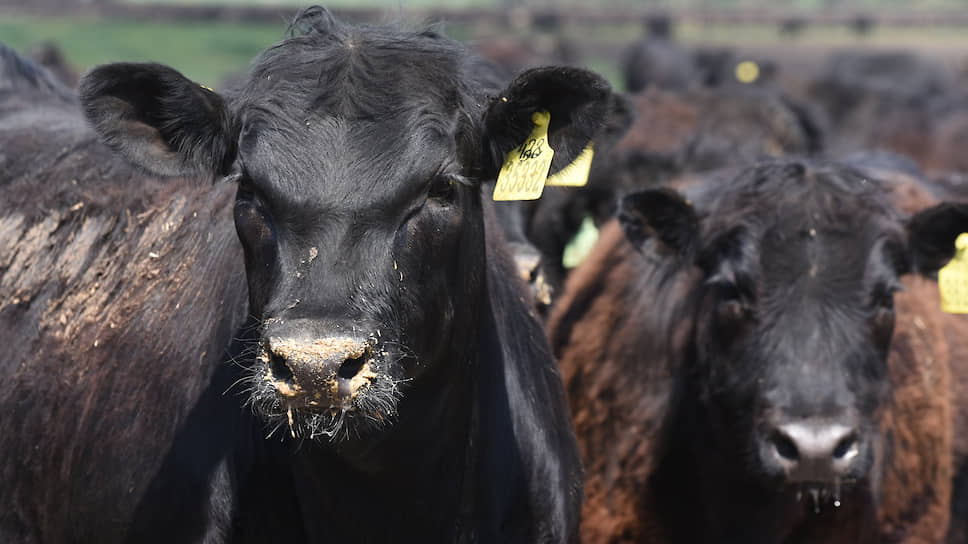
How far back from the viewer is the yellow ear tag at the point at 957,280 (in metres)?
4.80

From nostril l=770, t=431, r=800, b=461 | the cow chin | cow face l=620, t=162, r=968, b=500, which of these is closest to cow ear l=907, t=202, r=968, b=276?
cow face l=620, t=162, r=968, b=500

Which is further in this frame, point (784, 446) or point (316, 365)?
point (784, 446)

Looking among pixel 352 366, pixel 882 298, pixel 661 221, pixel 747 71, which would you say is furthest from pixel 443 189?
pixel 747 71

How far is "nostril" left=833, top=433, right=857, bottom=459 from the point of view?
4.19 meters

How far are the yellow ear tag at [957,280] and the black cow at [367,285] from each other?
1.88 meters

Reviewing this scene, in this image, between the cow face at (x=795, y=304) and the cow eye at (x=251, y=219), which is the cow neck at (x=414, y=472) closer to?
the cow eye at (x=251, y=219)

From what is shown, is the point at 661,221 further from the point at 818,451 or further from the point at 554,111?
the point at 554,111

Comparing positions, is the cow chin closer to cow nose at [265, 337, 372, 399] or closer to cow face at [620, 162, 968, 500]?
cow nose at [265, 337, 372, 399]

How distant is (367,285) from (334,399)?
0.31 m

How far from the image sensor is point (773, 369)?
14.4 ft

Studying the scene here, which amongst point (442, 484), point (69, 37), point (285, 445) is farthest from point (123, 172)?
point (69, 37)

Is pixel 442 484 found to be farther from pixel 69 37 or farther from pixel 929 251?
pixel 69 37


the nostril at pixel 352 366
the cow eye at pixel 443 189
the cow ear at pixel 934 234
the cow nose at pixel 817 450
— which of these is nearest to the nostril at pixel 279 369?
the nostril at pixel 352 366

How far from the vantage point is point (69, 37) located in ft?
76.1
